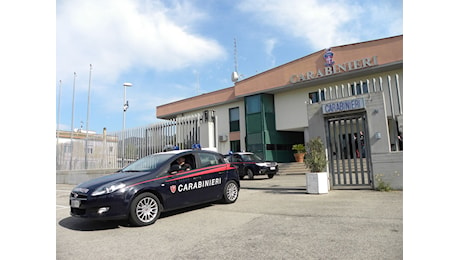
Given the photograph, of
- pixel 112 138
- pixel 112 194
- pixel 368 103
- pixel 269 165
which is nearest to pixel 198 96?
pixel 112 138

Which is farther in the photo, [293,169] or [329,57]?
[293,169]

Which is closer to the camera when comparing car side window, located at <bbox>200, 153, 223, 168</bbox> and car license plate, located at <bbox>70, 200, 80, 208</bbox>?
car license plate, located at <bbox>70, 200, 80, 208</bbox>

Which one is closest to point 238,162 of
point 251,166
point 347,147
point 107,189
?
point 251,166

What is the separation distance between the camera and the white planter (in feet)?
30.6

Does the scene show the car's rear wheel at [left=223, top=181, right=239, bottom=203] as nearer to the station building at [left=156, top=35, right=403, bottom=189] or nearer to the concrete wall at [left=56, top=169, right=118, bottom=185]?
the station building at [left=156, top=35, right=403, bottom=189]

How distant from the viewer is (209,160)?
793 cm

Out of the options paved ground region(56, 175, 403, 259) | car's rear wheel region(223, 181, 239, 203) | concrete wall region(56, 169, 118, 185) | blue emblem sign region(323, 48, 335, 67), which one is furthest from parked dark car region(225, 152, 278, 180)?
paved ground region(56, 175, 403, 259)

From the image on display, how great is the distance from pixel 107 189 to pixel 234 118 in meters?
21.5

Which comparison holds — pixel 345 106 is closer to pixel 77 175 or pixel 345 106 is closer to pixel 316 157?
pixel 316 157

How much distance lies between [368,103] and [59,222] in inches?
369

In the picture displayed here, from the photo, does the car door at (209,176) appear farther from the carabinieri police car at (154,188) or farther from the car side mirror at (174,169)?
the car side mirror at (174,169)

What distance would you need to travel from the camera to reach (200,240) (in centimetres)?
485

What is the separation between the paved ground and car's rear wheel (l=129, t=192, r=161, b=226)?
20cm
